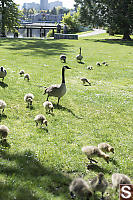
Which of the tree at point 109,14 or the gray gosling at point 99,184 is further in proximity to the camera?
the tree at point 109,14

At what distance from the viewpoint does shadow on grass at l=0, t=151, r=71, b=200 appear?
5133 mm

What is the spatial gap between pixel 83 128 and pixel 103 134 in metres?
0.88

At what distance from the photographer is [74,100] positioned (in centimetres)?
1246

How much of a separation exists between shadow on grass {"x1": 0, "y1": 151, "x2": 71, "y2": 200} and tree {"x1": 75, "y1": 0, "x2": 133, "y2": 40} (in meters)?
44.8

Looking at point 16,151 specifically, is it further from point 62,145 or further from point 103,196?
point 103,196

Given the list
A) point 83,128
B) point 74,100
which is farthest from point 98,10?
point 83,128

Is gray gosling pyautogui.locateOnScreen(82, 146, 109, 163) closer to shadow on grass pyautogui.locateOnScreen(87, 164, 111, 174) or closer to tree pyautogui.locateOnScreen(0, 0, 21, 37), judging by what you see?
shadow on grass pyautogui.locateOnScreen(87, 164, 111, 174)

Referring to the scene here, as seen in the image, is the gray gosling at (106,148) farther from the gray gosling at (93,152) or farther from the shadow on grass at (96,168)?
the shadow on grass at (96,168)

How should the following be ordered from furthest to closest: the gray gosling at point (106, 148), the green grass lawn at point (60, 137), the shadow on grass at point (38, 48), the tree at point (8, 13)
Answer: the tree at point (8, 13), the shadow on grass at point (38, 48), the gray gosling at point (106, 148), the green grass lawn at point (60, 137)

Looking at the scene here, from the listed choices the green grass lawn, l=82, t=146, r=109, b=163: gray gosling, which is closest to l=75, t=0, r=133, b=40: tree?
the green grass lawn

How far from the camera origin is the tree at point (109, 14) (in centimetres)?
4690

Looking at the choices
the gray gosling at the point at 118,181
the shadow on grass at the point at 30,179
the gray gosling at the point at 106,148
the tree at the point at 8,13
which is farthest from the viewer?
the tree at the point at 8,13

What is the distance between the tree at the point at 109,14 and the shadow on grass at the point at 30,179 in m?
44.8

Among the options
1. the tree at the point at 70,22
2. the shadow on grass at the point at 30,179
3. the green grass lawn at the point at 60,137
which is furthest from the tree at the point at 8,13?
the shadow on grass at the point at 30,179
